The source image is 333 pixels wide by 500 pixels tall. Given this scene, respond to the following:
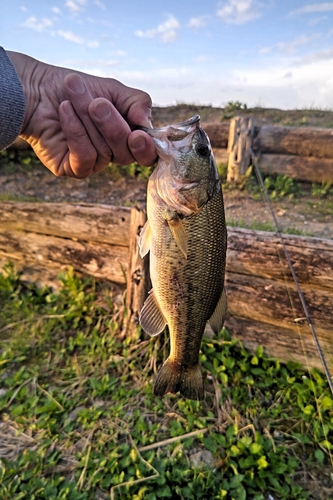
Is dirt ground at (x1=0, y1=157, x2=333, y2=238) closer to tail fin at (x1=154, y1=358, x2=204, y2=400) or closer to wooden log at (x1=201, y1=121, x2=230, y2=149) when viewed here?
wooden log at (x1=201, y1=121, x2=230, y2=149)

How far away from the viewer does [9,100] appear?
76.8 inches

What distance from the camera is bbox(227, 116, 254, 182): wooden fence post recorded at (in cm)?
651

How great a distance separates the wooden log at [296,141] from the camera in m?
6.35

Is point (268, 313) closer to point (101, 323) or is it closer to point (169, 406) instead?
point (169, 406)

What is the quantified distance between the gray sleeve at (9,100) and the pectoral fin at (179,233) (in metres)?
1.00

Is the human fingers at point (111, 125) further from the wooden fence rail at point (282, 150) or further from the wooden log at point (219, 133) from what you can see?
the wooden log at point (219, 133)

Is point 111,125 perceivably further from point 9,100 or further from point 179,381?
point 179,381

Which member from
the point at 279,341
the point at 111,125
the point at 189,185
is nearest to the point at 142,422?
the point at 279,341

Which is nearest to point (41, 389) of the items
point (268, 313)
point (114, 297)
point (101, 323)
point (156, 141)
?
point (101, 323)

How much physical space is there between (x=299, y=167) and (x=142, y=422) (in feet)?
16.4

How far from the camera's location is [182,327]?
200cm

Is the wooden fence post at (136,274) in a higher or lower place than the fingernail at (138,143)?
lower

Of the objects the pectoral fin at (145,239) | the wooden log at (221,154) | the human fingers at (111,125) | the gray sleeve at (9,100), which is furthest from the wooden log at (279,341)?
the wooden log at (221,154)

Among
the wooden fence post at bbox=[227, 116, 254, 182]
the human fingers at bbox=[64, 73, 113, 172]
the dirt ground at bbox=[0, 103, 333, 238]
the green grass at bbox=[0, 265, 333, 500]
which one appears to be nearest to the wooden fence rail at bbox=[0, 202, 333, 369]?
the green grass at bbox=[0, 265, 333, 500]
